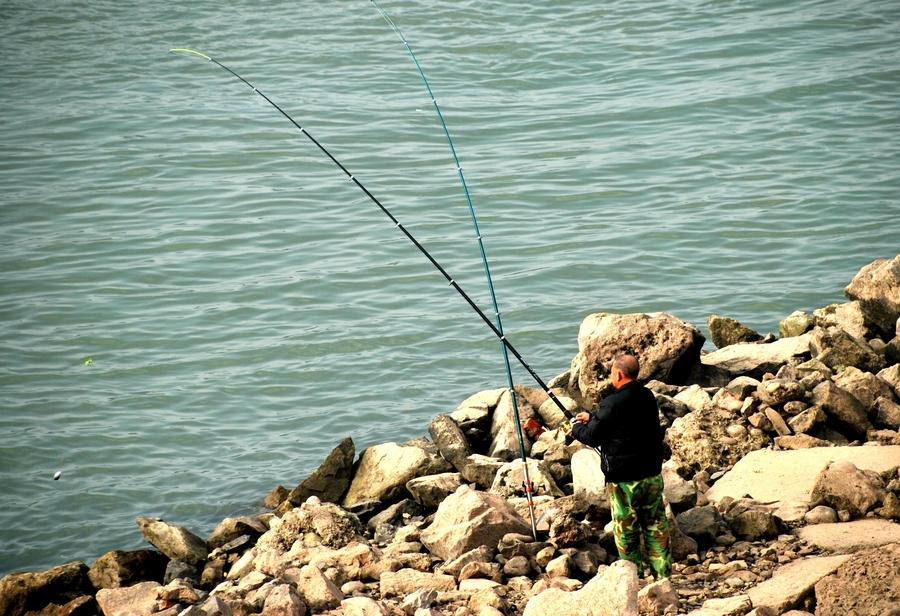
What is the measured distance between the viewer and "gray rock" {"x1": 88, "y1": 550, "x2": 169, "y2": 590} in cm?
682

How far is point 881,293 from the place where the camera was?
9289 mm

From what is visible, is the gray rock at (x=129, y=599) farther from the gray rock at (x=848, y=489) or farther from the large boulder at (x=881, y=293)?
the large boulder at (x=881, y=293)

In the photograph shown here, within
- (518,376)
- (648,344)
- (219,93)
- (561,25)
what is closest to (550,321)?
(518,376)

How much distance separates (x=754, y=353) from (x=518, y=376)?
8.21 ft

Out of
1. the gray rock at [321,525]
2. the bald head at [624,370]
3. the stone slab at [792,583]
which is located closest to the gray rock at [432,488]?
the gray rock at [321,525]

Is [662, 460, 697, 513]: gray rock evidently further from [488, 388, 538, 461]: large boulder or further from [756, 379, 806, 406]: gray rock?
[488, 388, 538, 461]: large boulder

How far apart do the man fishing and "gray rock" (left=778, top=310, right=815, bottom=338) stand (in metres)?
4.96

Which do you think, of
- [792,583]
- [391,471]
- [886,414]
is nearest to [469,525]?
[391,471]

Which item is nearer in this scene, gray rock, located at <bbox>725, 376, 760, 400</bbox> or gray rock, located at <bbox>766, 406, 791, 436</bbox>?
gray rock, located at <bbox>766, 406, 791, 436</bbox>

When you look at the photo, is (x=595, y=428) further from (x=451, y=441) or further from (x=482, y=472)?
(x=451, y=441)

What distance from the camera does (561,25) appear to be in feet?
76.8

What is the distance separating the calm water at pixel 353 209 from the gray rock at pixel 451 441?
3.77 ft

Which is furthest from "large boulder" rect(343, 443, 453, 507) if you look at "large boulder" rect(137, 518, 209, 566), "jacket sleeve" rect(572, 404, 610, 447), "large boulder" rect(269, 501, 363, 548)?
"jacket sleeve" rect(572, 404, 610, 447)

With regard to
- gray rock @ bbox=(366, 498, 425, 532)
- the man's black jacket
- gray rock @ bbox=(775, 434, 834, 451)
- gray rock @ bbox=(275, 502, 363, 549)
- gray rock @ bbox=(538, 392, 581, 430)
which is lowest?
gray rock @ bbox=(366, 498, 425, 532)
